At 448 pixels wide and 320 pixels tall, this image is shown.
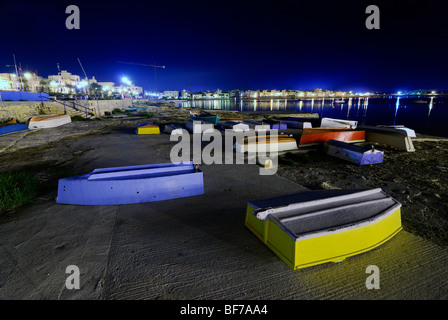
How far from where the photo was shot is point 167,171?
553cm

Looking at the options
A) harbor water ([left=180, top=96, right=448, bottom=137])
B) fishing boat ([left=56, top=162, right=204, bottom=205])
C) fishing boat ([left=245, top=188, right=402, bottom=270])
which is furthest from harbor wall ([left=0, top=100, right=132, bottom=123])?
harbor water ([left=180, top=96, right=448, bottom=137])

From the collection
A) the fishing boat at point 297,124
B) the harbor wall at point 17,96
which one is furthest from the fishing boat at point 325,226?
the harbor wall at point 17,96

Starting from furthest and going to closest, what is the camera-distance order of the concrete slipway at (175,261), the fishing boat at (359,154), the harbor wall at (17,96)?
the harbor wall at (17,96) < the fishing boat at (359,154) < the concrete slipway at (175,261)

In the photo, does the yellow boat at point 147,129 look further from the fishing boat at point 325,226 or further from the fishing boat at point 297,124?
the fishing boat at point 325,226

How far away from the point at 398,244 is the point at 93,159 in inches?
396

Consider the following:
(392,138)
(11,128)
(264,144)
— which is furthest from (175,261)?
(11,128)

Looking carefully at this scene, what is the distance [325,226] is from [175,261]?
225cm

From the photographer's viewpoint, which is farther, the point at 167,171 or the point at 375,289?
the point at 167,171

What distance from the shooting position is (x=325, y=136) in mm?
12031

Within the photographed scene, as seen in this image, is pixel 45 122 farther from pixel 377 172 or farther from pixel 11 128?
pixel 377 172

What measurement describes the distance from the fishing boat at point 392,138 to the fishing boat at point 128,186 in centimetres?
1155

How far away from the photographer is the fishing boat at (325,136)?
11633 mm

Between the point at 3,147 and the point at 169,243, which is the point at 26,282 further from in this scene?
the point at 3,147
